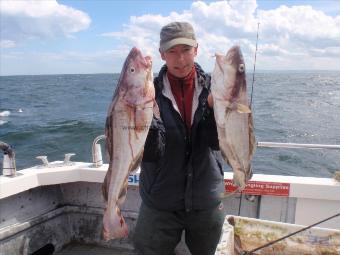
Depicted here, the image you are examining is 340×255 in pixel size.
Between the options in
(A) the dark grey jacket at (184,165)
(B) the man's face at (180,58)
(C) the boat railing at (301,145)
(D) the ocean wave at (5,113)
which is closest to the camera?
(B) the man's face at (180,58)

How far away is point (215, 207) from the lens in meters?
3.29

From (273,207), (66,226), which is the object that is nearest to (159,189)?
(273,207)

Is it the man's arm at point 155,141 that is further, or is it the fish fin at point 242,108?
the man's arm at point 155,141

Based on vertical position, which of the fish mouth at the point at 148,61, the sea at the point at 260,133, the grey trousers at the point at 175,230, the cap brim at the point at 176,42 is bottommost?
the sea at the point at 260,133

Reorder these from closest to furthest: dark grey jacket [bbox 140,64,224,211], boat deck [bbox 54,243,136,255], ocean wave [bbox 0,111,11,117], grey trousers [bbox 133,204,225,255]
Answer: dark grey jacket [bbox 140,64,224,211]
grey trousers [bbox 133,204,225,255]
boat deck [bbox 54,243,136,255]
ocean wave [bbox 0,111,11,117]

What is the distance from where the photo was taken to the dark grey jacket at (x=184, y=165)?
304 cm

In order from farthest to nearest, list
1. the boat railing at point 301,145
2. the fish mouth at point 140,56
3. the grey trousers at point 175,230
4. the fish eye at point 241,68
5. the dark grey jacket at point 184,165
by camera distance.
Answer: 1. the boat railing at point 301,145
2. the grey trousers at point 175,230
3. the dark grey jacket at point 184,165
4. the fish eye at point 241,68
5. the fish mouth at point 140,56

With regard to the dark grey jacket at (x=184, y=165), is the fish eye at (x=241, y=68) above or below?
above

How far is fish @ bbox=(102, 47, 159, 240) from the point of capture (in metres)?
2.37

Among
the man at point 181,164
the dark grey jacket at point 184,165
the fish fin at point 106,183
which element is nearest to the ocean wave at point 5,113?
the man at point 181,164

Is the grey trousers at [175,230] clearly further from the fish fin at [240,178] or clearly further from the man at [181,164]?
the fish fin at [240,178]

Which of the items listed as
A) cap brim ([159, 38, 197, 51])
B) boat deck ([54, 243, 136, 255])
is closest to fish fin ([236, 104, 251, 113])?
cap brim ([159, 38, 197, 51])

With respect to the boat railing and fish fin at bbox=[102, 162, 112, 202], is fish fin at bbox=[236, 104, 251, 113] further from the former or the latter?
the boat railing

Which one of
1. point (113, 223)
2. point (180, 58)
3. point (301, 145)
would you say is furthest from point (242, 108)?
point (301, 145)
